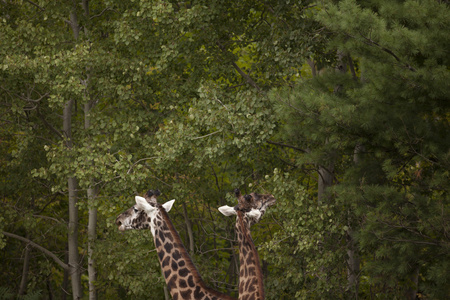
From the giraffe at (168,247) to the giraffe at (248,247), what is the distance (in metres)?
0.44

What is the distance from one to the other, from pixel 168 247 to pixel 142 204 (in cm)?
55

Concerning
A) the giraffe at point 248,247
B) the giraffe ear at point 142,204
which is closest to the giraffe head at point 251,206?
the giraffe at point 248,247

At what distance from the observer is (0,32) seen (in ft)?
37.9

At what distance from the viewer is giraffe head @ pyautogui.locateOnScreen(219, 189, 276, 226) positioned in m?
6.53

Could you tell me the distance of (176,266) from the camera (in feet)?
21.8

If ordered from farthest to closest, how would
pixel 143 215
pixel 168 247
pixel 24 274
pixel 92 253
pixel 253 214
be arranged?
1. pixel 24 274
2. pixel 92 253
3. pixel 143 215
4. pixel 168 247
5. pixel 253 214

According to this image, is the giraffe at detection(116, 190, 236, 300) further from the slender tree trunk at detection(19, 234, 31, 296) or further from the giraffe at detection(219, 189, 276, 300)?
the slender tree trunk at detection(19, 234, 31, 296)

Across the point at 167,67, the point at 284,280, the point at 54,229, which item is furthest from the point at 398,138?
the point at 54,229

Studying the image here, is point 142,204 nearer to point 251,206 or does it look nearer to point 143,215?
point 143,215

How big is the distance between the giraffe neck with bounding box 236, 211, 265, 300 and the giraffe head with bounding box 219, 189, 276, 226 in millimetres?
82

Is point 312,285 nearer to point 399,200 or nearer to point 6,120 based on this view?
point 399,200

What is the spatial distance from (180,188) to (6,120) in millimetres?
4232

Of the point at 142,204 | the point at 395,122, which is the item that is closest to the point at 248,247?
the point at 142,204

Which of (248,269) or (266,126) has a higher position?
(266,126)
